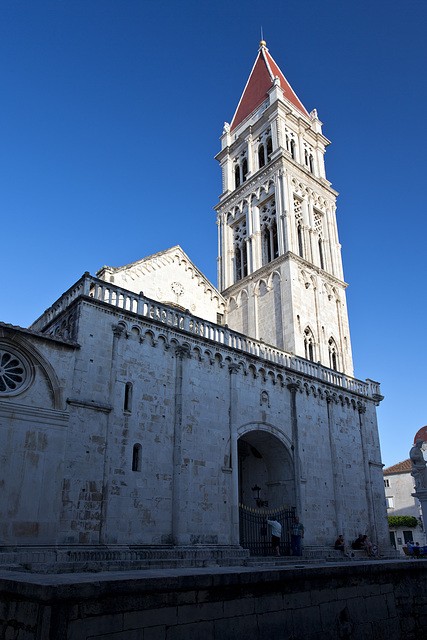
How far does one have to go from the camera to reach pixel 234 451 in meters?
17.2

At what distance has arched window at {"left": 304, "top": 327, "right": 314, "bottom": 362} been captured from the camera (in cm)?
2569

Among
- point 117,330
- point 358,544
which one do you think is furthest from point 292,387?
point 117,330

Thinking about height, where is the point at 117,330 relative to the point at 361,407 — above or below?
above

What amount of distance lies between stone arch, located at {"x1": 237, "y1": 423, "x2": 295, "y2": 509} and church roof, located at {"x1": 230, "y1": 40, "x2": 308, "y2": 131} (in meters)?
23.3

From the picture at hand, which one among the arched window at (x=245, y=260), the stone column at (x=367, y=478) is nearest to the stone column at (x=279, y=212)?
the arched window at (x=245, y=260)

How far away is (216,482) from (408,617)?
8.05m

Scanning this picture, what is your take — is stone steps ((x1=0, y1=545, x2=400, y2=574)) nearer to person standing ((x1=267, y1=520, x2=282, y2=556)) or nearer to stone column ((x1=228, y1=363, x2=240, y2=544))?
stone column ((x1=228, y1=363, x2=240, y2=544))

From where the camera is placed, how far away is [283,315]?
25562 millimetres

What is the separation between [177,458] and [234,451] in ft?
8.51

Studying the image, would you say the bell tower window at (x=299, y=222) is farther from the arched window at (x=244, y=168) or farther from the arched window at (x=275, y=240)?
the arched window at (x=244, y=168)

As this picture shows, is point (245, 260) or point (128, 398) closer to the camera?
point (128, 398)

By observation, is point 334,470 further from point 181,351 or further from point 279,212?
point 279,212

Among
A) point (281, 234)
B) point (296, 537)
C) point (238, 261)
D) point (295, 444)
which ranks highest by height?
point (238, 261)

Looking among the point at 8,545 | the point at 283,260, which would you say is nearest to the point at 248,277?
the point at 283,260
